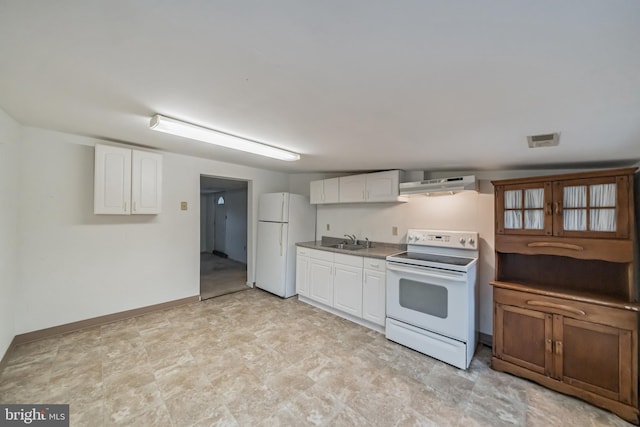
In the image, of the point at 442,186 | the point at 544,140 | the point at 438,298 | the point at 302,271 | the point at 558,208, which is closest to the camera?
the point at 544,140

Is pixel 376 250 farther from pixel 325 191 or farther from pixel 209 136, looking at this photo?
pixel 209 136

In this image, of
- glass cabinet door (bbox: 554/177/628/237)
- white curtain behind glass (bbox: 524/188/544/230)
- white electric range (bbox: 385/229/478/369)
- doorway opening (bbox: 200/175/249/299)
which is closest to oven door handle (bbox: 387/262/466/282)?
white electric range (bbox: 385/229/478/369)

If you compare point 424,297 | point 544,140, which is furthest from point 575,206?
point 424,297

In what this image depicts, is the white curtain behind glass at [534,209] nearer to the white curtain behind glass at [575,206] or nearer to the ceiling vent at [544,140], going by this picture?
the white curtain behind glass at [575,206]

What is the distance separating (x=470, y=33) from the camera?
92 centimetres

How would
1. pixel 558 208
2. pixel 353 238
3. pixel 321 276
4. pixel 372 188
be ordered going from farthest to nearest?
pixel 353 238 → pixel 321 276 → pixel 372 188 → pixel 558 208

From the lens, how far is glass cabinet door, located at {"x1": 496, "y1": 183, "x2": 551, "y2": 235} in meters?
2.17

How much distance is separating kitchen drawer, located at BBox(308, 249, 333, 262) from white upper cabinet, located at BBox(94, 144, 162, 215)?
2132 mm

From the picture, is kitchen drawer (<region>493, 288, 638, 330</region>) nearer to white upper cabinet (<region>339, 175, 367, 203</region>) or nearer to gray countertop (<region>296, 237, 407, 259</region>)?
gray countertop (<region>296, 237, 407, 259</region>)

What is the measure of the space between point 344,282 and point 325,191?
152 centimetres

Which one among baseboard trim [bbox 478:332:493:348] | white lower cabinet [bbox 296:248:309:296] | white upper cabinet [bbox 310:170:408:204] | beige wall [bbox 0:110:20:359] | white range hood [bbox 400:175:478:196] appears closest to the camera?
beige wall [bbox 0:110:20:359]

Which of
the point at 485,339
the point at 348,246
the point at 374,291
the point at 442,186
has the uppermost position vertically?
the point at 442,186

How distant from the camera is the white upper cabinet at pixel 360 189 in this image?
336 centimetres

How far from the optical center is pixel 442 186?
2.83 meters
